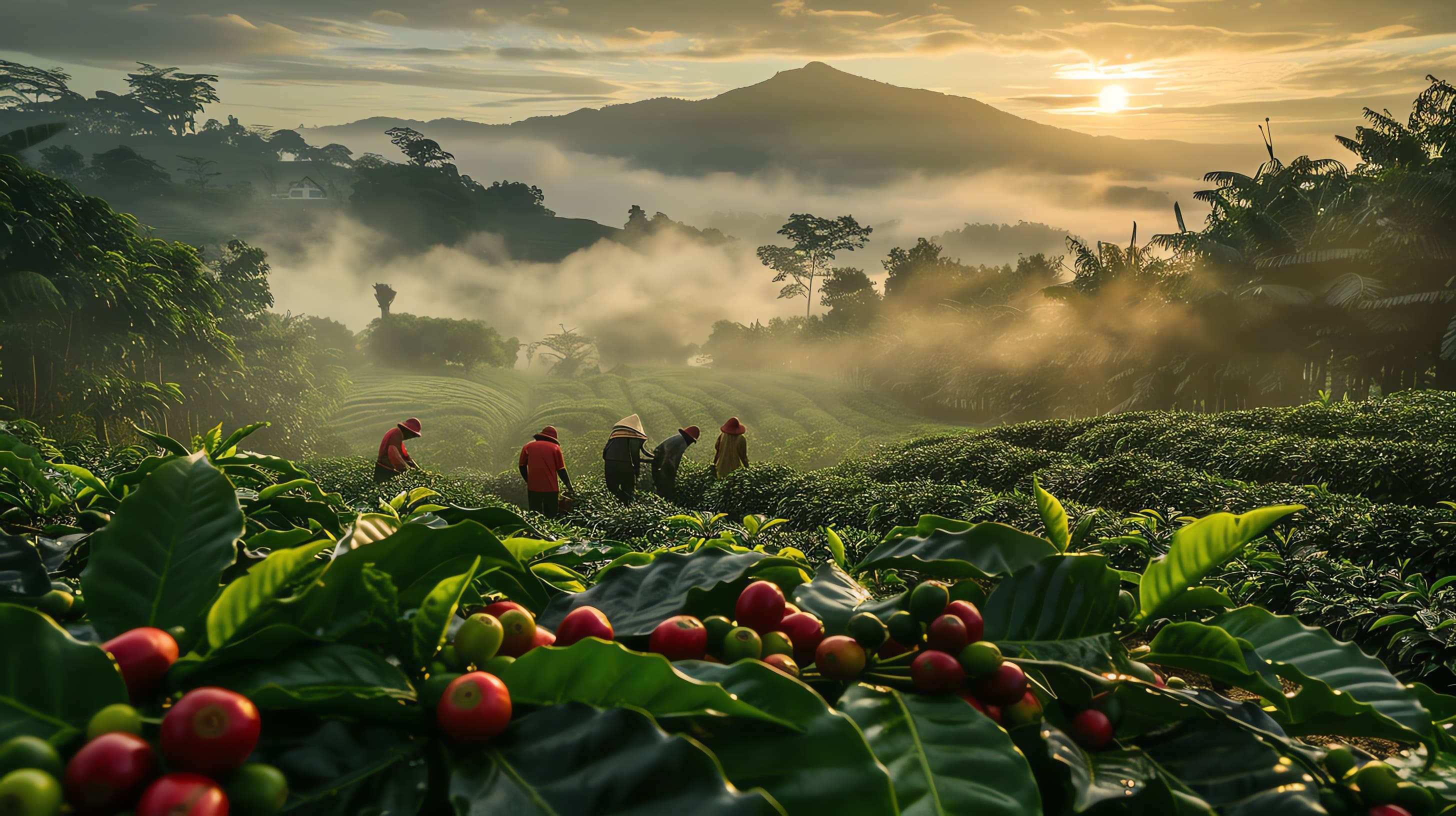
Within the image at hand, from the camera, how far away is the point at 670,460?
11148mm

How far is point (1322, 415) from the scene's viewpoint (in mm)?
10469

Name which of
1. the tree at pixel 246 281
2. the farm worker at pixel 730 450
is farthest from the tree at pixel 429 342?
the farm worker at pixel 730 450

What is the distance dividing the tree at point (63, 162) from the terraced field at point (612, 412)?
27426mm

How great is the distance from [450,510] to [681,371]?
51290mm

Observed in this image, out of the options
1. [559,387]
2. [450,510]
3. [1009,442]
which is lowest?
[559,387]

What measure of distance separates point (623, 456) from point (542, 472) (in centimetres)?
185

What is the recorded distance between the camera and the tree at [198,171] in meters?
69.2

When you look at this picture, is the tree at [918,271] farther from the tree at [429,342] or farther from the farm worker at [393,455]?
the farm worker at [393,455]

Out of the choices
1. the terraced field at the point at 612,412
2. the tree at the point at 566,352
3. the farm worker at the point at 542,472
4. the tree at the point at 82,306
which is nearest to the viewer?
the farm worker at the point at 542,472

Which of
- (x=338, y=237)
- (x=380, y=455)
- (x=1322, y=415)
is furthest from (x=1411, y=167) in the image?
(x=338, y=237)

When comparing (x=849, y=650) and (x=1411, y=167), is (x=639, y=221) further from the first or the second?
(x=849, y=650)

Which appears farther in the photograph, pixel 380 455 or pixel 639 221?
pixel 639 221

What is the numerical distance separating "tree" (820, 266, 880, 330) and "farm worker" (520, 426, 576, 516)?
38498 millimetres

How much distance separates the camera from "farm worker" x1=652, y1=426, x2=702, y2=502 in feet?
36.5
